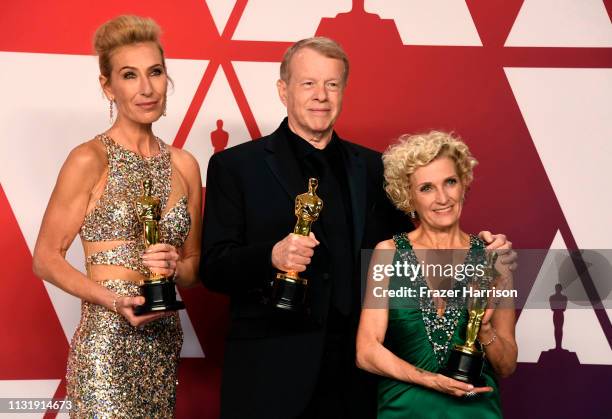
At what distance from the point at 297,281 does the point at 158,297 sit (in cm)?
41

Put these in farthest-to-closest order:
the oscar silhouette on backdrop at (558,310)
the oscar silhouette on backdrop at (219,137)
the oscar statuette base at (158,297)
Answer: the oscar silhouette on backdrop at (558,310) < the oscar silhouette on backdrop at (219,137) < the oscar statuette base at (158,297)

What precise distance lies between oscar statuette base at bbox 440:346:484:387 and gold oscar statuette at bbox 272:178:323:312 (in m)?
0.46

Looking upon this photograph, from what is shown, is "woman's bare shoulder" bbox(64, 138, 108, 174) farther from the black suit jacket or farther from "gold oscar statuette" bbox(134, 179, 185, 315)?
the black suit jacket

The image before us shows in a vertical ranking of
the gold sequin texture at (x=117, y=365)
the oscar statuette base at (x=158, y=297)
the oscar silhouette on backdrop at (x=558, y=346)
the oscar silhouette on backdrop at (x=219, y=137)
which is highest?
the oscar silhouette on backdrop at (x=219, y=137)

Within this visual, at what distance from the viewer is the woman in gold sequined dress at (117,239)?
9.13ft

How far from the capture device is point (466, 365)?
100 inches

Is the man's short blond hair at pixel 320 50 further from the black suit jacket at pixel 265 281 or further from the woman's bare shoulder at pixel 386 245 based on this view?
the woman's bare shoulder at pixel 386 245

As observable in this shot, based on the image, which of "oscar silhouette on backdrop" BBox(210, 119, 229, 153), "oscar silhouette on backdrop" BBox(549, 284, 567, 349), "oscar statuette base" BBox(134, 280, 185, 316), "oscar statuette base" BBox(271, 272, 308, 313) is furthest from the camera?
"oscar silhouette on backdrop" BBox(549, 284, 567, 349)

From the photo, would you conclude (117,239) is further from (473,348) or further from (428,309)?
(473,348)

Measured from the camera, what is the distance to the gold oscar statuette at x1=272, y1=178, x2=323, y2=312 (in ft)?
8.23

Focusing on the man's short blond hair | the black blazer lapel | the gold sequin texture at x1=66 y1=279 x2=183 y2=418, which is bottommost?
the gold sequin texture at x1=66 y1=279 x2=183 y2=418

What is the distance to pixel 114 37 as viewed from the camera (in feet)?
9.28

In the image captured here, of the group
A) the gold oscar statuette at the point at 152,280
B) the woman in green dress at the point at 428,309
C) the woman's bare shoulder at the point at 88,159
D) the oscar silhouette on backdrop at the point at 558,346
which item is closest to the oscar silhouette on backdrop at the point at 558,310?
the oscar silhouette on backdrop at the point at 558,346

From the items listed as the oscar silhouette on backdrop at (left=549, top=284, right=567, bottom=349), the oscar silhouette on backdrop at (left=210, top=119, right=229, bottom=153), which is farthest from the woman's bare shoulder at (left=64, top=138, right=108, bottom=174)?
the oscar silhouette on backdrop at (left=549, top=284, right=567, bottom=349)
